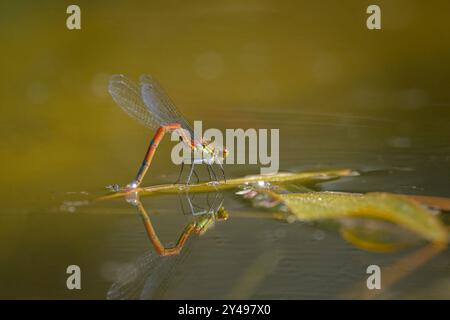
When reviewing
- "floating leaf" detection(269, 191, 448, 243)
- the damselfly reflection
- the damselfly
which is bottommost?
the damselfly reflection

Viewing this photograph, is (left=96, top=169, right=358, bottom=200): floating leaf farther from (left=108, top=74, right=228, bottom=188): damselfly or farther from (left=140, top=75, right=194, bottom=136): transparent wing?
(left=140, top=75, right=194, bottom=136): transparent wing

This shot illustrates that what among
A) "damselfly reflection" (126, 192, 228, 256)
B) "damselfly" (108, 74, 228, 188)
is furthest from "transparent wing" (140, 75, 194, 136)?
"damselfly reflection" (126, 192, 228, 256)

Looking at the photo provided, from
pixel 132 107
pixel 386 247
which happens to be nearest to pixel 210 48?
pixel 132 107

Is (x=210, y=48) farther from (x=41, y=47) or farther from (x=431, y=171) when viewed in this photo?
(x=431, y=171)

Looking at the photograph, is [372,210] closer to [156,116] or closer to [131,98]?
[156,116]

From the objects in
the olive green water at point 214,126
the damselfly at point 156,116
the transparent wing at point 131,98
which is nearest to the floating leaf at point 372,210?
the olive green water at point 214,126

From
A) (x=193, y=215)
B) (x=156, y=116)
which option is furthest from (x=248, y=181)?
(x=156, y=116)

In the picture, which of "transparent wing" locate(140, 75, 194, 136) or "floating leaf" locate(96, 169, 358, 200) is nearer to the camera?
"floating leaf" locate(96, 169, 358, 200)

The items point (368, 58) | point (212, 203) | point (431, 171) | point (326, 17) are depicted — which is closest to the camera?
point (212, 203)
